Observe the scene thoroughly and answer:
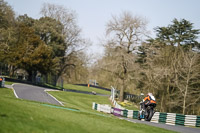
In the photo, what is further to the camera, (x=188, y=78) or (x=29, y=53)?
(x=29, y=53)

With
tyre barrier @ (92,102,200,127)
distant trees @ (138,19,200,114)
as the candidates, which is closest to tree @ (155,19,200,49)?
distant trees @ (138,19,200,114)

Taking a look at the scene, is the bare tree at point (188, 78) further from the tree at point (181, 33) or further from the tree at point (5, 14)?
the tree at point (5, 14)

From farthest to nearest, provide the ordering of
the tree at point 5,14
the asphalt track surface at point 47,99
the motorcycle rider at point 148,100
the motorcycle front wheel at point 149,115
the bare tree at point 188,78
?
1. the tree at point 5,14
2. the bare tree at point 188,78
3. the asphalt track surface at point 47,99
4. the motorcycle front wheel at point 149,115
5. the motorcycle rider at point 148,100

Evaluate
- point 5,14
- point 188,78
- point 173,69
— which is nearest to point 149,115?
point 188,78

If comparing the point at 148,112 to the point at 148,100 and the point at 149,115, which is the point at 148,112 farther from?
the point at 148,100

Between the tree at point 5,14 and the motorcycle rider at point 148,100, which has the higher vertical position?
the tree at point 5,14

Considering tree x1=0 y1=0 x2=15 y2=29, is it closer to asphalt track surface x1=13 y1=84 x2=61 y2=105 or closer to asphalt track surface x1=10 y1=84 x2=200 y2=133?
asphalt track surface x1=13 y1=84 x2=61 y2=105

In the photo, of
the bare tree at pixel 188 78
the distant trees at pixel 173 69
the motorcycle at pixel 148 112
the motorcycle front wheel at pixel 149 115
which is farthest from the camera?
the distant trees at pixel 173 69

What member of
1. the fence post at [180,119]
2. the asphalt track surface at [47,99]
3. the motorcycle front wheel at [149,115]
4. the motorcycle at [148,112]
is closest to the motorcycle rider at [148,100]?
the motorcycle at [148,112]

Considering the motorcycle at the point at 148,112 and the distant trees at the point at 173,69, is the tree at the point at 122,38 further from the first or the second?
the motorcycle at the point at 148,112

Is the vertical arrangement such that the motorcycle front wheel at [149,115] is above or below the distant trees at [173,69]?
below

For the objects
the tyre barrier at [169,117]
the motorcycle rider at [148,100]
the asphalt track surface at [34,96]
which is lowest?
the tyre barrier at [169,117]

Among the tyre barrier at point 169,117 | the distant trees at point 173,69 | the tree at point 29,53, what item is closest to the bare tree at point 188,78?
the distant trees at point 173,69

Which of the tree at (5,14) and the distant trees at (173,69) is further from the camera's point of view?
the tree at (5,14)
